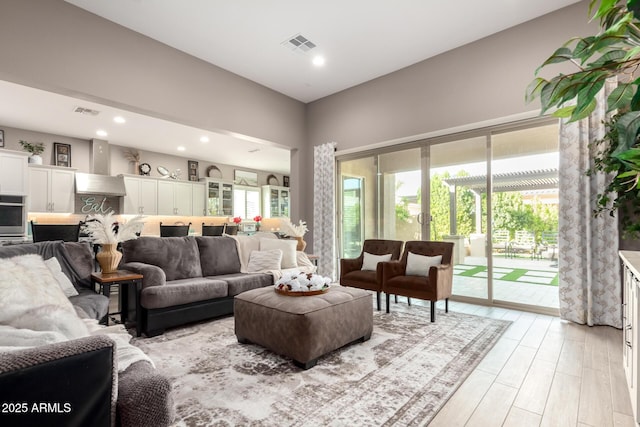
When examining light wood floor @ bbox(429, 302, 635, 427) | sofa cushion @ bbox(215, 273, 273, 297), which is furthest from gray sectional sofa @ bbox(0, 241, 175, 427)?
sofa cushion @ bbox(215, 273, 273, 297)

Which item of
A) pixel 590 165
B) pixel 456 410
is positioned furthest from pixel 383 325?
pixel 590 165

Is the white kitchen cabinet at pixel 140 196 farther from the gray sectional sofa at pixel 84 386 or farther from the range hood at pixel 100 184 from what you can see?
the gray sectional sofa at pixel 84 386

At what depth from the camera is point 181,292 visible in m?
3.15

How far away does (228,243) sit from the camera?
4289 millimetres

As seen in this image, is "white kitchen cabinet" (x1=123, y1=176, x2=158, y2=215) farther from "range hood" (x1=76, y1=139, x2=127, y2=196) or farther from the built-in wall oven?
the built-in wall oven

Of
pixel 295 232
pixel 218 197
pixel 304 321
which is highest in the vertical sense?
pixel 218 197

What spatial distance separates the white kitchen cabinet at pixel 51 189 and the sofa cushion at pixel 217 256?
436 cm

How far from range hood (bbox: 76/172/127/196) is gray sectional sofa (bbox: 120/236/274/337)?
4.14m

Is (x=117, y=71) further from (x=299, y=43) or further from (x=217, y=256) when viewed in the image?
(x=217, y=256)

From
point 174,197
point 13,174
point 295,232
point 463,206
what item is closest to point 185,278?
point 295,232

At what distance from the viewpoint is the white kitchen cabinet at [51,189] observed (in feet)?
20.1

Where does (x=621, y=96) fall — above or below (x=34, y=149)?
below

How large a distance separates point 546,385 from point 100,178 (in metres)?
8.05

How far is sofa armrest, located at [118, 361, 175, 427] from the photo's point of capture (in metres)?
1.06
